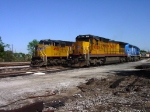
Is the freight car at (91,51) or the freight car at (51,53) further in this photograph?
the freight car at (91,51)

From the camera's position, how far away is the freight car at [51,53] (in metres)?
22.8

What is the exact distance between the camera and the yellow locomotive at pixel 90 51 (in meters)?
22.9

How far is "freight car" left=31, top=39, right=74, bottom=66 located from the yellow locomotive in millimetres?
1735

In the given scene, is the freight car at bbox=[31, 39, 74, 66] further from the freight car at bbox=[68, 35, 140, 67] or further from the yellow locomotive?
the yellow locomotive

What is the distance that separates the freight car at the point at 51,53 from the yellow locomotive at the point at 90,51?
1735 mm

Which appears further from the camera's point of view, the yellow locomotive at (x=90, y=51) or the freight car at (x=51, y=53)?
the yellow locomotive at (x=90, y=51)

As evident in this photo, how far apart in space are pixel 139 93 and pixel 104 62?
1950 centimetres

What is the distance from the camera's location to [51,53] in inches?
936

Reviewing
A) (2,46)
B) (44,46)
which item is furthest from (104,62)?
(2,46)

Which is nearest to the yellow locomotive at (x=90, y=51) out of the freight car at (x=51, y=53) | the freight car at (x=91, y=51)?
the freight car at (x=91, y=51)

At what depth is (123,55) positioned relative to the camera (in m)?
35.2

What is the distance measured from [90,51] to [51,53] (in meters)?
4.35

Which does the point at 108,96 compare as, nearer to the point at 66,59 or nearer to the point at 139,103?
the point at 139,103

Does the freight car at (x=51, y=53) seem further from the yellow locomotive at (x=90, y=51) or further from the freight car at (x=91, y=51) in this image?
the yellow locomotive at (x=90, y=51)
